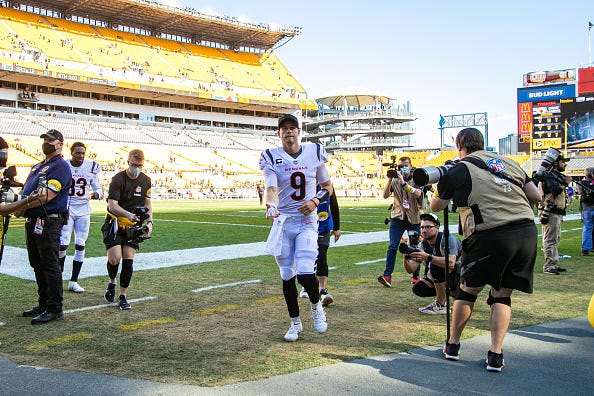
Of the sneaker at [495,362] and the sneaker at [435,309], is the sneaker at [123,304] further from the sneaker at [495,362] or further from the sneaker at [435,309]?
the sneaker at [495,362]

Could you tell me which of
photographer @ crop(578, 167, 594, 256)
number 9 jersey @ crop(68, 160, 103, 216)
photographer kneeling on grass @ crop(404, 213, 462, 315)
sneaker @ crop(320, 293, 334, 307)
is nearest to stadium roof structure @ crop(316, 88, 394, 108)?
photographer @ crop(578, 167, 594, 256)

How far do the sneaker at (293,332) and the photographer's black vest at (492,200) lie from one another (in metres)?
1.78

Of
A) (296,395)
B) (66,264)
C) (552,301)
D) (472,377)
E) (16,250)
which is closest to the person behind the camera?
(296,395)

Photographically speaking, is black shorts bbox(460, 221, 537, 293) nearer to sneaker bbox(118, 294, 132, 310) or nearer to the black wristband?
the black wristband

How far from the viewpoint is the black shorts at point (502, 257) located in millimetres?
4254

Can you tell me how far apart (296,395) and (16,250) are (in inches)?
376

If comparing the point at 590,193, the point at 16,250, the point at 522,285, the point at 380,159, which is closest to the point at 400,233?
the point at 522,285

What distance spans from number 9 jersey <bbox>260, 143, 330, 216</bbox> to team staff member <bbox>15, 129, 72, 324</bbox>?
2.16 metres

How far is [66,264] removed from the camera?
32.2 feet

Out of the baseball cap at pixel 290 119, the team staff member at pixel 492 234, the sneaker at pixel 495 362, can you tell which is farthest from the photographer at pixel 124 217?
the sneaker at pixel 495 362

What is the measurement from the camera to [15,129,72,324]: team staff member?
5.83 meters

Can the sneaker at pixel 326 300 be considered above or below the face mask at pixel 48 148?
below

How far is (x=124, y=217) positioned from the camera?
664 centimetres

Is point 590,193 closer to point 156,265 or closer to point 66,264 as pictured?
point 156,265
